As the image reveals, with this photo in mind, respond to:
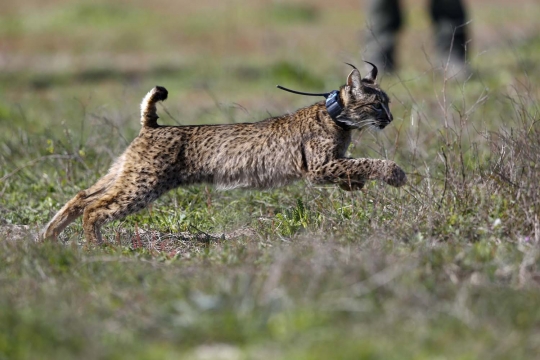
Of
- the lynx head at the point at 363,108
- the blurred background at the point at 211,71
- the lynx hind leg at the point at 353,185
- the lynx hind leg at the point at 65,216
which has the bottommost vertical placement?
the blurred background at the point at 211,71

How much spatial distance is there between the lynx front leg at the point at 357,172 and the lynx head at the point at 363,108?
34cm

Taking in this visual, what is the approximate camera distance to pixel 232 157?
7.32 metres

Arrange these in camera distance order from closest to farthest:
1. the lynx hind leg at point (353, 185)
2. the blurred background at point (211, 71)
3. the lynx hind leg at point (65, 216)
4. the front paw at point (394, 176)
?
the front paw at point (394, 176) < the lynx hind leg at point (353, 185) < the lynx hind leg at point (65, 216) < the blurred background at point (211, 71)

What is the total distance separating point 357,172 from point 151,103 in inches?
65.3

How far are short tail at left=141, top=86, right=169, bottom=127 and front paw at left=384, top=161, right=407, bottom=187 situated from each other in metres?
1.79

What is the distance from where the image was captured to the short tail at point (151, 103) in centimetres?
720

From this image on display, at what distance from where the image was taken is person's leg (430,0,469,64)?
49.2 feet

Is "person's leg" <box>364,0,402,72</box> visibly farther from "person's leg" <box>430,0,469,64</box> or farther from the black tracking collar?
the black tracking collar

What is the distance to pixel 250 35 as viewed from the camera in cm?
2267

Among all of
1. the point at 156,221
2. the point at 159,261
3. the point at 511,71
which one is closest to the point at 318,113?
the point at 156,221

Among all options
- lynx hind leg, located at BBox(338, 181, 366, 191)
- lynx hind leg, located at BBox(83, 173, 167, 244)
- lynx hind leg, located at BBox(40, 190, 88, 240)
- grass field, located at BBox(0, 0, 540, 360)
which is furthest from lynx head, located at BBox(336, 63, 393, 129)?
lynx hind leg, located at BBox(40, 190, 88, 240)

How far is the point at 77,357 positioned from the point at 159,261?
1.92 m

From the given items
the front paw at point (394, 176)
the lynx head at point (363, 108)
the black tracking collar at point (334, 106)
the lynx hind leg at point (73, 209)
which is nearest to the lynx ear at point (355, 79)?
the lynx head at point (363, 108)

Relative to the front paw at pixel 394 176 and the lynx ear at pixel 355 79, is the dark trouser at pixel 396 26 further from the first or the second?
the front paw at pixel 394 176
